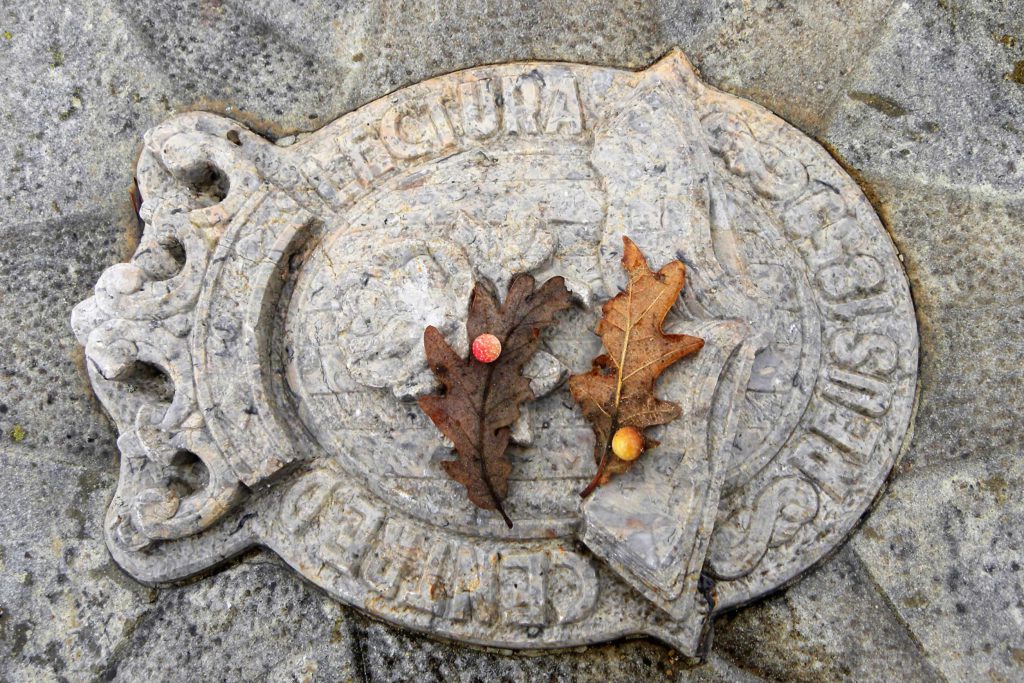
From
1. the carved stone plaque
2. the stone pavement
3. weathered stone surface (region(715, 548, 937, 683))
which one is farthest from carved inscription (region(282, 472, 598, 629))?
weathered stone surface (region(715, 548, 937, 683))

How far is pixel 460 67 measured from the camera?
249 cm

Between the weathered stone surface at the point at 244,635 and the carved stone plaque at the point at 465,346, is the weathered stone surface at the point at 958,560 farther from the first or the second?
the weathered stone surface at the point at 244,635

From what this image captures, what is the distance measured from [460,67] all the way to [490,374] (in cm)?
108

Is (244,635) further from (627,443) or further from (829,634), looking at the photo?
(829,634)

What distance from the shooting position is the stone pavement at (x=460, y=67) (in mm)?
2203

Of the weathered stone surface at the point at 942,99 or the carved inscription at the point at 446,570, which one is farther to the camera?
the weathered stone surface at the point at 942,99

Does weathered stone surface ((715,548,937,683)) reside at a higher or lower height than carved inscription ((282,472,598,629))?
lower

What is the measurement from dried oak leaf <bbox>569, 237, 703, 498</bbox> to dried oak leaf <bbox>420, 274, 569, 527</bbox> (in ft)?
0.49

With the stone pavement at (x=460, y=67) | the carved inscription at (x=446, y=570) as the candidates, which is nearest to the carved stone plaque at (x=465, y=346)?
the carved inscription at (x=446, y=570)

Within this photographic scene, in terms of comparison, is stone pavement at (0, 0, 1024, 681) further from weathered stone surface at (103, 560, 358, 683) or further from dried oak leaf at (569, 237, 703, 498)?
dried oak leaf at (569, 237, 703, 498)

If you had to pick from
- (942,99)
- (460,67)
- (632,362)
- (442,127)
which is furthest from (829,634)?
(460,67)

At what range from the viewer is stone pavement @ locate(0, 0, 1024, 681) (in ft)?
7.23

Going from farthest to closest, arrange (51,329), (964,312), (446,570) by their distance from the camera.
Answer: (51,329) < (964,312) < (446,570)

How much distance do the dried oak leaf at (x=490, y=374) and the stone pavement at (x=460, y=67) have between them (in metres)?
0.66
